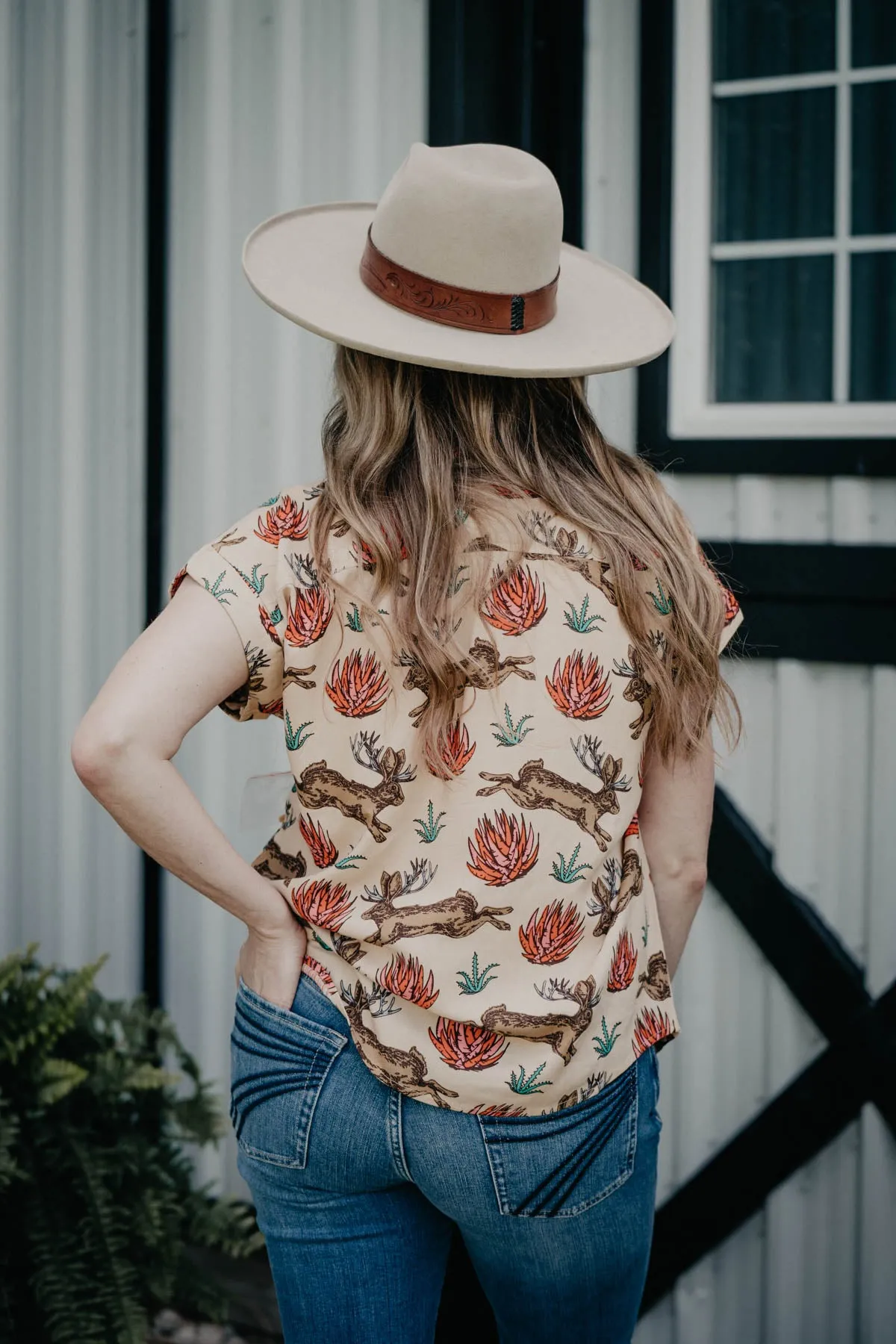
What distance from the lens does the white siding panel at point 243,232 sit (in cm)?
274

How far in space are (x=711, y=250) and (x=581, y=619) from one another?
1.42m

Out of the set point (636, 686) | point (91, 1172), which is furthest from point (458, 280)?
point (91, 1172)

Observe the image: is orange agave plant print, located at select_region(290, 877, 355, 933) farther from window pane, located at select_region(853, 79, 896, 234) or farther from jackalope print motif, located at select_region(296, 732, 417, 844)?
window pane, located at select_region(853, 79, 896, 234)

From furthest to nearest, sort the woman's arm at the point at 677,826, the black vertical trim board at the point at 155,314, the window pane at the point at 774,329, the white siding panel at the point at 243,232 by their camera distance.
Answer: the black vertical trim board at the point at 155,314 < the white siding panel at the point at 243,232 < the window pane at the point at 774,329 < the woman's arm at the point at 677,826

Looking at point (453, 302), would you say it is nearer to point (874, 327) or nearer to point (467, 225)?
point (467, 225)

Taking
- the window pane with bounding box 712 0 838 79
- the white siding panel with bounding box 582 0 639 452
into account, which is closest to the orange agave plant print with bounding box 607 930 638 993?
the white siding panel with bounding box 582 0 639 452

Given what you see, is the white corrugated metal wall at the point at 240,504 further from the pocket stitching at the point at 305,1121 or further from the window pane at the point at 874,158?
the pocket stitching at the point at 305,1121

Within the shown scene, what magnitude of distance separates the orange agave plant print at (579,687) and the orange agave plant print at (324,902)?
32 centimetres

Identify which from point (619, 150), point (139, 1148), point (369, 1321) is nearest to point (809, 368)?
point (619, 150)

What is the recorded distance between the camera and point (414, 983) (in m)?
1.37

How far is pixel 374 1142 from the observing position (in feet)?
4.55

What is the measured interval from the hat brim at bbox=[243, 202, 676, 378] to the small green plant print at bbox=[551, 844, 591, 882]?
521 millimetres

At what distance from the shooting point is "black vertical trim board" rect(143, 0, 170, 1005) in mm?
2922

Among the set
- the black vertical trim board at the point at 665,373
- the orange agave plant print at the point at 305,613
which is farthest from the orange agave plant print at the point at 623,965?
the black vertical trim board at the point at 665,373
